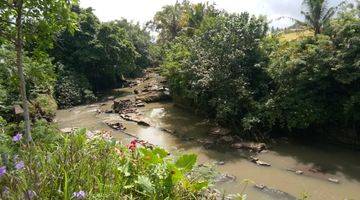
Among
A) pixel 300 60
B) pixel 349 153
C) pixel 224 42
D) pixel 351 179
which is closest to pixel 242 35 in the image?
pixel 224 42

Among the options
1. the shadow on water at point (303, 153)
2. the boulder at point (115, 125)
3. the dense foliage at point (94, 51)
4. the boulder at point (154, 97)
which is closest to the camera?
the shadow on water at point (303, 153)

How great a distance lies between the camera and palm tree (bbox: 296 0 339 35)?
1969 cm

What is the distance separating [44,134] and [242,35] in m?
13.2

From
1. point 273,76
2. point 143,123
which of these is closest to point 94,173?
point 273,76

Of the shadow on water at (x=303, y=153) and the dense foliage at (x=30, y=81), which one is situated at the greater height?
the dense foliage at (x=30, y=81)

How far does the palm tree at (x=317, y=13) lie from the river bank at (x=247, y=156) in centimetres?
811

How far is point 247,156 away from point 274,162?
3.54 feet

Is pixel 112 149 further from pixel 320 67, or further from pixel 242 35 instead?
pixel 242 35

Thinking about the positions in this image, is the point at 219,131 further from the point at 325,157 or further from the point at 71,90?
the point at 71,90

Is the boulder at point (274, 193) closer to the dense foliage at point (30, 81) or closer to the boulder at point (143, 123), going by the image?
the dense foliage at point (30, 81)

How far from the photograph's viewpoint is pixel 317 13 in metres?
19.9

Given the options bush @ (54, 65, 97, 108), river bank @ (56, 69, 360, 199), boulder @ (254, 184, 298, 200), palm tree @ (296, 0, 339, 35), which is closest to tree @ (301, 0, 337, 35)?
palm tree @ (296, 0, 339, 35)

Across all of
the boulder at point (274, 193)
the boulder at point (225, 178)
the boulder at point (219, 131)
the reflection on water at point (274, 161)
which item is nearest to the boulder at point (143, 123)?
the reflection on water at point (274, 161)

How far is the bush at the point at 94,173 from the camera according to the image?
340 cm
